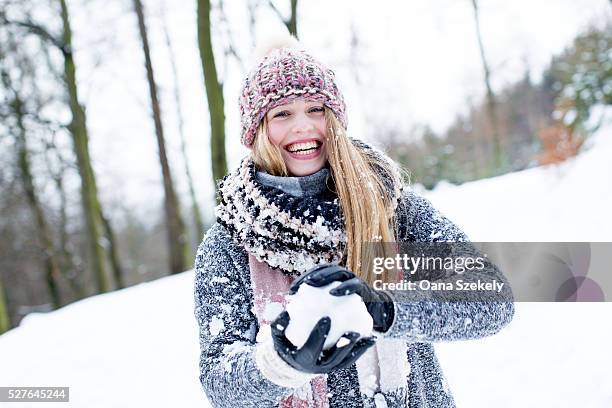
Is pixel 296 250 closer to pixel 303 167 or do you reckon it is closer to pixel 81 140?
pixel 303 167

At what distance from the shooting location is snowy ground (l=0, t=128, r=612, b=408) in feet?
9.78

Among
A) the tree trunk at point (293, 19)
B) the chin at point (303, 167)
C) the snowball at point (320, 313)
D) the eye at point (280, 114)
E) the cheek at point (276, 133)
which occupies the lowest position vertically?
the snowball at point (320, 313)

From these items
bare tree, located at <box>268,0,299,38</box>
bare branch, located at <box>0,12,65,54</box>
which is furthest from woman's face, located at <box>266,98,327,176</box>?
bare branch, located at <box>0,12,65,54</box>

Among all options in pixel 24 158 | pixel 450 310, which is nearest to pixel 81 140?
pixel 24 158

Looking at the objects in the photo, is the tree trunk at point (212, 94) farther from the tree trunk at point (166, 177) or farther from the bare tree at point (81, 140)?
the bare tree at point (81, 140)

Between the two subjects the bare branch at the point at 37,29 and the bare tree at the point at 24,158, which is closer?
the bare branch at the point at 37,29

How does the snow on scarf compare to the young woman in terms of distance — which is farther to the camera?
the snow on scarf

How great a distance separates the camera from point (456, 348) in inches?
140

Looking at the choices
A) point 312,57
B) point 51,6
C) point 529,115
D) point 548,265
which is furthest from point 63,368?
point 529,115

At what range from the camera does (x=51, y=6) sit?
8.70 metres

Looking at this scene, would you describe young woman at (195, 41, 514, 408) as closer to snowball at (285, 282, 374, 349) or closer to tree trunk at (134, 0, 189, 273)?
snowball at (285, 282, 374, 349)

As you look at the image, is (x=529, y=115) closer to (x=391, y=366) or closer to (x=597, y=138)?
(x=597, y=138)

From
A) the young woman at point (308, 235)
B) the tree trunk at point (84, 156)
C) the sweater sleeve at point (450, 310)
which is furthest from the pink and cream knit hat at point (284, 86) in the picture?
the tree trunk at point (84, 156)

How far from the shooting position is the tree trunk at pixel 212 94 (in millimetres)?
6570
